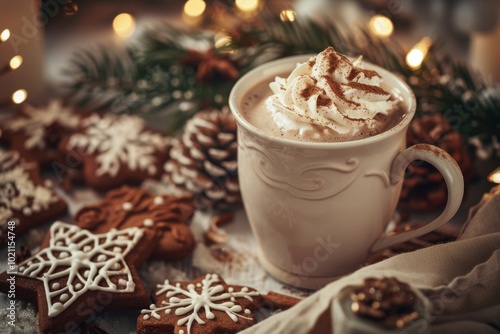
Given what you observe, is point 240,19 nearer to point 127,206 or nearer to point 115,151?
point 115,151

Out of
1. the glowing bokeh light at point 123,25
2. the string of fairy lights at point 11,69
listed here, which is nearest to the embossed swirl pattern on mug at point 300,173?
the string of fairy lights at point 11,69

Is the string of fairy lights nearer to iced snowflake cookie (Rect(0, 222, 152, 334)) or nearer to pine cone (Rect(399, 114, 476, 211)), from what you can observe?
iced snowflake cookie (Rect(0, 222, 152, 334))

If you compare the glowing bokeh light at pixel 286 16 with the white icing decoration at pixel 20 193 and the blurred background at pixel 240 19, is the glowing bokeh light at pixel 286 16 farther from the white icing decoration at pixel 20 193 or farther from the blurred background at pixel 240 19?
the white icing decoration at pixel 20 193

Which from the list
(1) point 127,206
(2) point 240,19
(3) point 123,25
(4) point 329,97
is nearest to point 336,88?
(4) point 329,97

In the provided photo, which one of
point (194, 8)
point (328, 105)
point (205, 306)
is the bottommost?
point (205, 306)

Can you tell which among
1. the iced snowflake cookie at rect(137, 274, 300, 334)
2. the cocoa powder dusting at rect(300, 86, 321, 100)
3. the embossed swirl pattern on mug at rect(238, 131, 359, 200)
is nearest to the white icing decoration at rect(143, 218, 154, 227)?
the iced snowflake cookie at rect(137, 274, 300, 334)

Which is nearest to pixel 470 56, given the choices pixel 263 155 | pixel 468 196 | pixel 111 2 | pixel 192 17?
pixel 468 196
